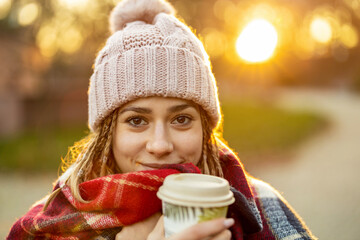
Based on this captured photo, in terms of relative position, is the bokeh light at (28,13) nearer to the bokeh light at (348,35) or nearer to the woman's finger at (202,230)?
the woman's finger at (202,230)

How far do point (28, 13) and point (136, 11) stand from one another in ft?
30.7

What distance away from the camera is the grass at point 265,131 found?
10109 millimetres

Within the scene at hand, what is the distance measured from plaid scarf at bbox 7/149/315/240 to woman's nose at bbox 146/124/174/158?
9 cm

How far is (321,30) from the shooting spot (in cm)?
2606

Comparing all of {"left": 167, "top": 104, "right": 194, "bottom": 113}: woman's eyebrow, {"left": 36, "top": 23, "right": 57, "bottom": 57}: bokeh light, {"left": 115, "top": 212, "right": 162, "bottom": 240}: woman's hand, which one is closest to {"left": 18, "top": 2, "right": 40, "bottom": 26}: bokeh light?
{"left": 36, "top": 23, "right": 57, "bottom": 57}: bokeh light

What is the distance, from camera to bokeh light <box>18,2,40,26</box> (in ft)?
33.5

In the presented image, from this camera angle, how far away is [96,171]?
2229 millimetres

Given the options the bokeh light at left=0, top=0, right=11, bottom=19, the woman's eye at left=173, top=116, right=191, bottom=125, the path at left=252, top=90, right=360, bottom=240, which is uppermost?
the bokeh light at left=0, top=0, right=11, bottom=19

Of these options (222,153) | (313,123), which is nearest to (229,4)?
(313,123)

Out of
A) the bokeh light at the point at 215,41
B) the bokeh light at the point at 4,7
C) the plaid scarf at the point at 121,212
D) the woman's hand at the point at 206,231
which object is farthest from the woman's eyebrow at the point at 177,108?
the bokeh light at the point at 215,41

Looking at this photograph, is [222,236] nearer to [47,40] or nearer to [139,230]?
[139,230]

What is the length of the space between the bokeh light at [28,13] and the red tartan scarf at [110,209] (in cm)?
948

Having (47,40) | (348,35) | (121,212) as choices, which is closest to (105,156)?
(121,212)

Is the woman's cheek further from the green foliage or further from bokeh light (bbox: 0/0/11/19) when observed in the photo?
bokeh light (bbox: 0/0/11/19)
